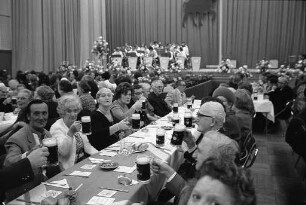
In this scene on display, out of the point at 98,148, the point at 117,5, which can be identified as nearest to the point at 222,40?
the point at 117,5

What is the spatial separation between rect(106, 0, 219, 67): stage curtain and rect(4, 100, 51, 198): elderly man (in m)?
15.5

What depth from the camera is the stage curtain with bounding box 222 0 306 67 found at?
16.0 meters

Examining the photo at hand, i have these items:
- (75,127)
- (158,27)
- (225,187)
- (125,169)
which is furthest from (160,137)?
(158,27)

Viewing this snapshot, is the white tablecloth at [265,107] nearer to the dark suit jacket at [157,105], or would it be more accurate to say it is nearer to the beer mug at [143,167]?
the dark suit jacket at [157,105]

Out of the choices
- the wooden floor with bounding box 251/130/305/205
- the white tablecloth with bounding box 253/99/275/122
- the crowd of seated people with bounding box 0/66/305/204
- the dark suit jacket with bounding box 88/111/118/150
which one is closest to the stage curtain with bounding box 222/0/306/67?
the white tablecloth with bounding box 253/99/275/122

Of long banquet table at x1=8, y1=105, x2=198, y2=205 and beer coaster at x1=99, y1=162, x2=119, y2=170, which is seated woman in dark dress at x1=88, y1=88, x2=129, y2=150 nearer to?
long banquet table at x1=8, y1=105, x2=198, y2=205

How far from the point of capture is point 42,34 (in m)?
14.6

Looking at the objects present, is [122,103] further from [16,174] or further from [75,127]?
[16,174]

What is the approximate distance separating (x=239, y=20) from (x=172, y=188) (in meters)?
16.1

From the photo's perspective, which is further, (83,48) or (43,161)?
(83,48)

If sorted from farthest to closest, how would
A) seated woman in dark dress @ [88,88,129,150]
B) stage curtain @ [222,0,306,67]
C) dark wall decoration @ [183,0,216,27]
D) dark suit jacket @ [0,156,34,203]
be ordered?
dark wall decoration @ [183,0,216,27]
stage curtain @ [222,0,306,67]
seated woman in dark dress @ [88,88,129,150]
dark suit jacket @ [0,156,34,203]

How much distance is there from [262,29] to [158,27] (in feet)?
17.8

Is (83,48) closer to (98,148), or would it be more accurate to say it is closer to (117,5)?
(117,5)

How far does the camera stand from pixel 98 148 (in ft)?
11.9
